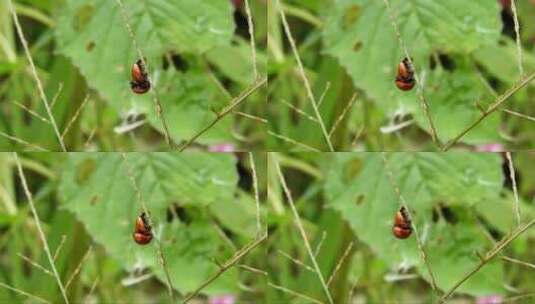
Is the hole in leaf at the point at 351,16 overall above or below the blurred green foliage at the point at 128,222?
above

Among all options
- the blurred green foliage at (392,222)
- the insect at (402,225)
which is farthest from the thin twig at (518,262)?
the insect at (402,225)

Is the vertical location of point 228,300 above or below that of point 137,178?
below

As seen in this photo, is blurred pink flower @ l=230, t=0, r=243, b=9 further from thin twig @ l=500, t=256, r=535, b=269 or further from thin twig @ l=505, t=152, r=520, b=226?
thin twig @ l=500, t=256, r=535, b=269

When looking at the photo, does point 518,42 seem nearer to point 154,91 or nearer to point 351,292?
point 351,292

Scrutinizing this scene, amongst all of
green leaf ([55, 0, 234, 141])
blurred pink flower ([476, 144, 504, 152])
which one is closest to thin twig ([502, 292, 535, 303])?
blurred pink flower ([476, 144, 504, 152])

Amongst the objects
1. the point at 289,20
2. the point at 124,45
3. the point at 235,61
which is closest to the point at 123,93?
the point at 124,45

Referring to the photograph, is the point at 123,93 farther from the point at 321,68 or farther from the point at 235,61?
the point at 321,68

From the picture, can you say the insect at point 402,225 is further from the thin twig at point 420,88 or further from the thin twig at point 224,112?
the thin twig at point 224,112
